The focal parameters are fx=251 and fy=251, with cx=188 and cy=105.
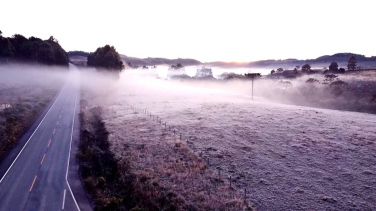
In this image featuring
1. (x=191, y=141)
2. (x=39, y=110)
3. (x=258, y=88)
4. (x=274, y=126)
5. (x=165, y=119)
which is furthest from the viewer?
(x=258, y=88)

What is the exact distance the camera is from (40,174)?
25.8m

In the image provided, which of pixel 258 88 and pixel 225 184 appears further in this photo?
pixel 258 88

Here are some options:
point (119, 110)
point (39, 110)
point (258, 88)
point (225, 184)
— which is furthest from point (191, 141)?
point (258, 88)

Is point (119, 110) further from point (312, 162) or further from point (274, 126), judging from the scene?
point (312, 162)

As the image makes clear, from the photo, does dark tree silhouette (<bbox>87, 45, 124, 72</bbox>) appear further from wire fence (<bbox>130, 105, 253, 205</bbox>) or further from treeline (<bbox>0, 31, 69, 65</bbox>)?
wire fence (<bbox>130, 105, 253, 205</bbox>)

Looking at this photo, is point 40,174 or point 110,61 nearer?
point 40,174

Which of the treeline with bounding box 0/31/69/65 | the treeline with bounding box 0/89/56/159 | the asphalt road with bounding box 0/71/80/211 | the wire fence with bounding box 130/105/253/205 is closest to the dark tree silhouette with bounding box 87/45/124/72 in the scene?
the treeline with bounding box 0/31/69/65

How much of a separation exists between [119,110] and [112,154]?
99.9 ft

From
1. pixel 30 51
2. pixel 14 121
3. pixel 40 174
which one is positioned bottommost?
pixel 40 174

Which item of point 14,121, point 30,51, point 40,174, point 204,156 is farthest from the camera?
point 30,51

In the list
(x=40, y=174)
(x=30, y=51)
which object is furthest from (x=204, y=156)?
(x=30, y=51)

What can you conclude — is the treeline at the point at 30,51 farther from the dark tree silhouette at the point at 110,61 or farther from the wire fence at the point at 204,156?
the wire fence at the point at 204,156

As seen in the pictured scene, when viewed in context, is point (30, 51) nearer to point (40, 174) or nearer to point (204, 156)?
point (40, 174)

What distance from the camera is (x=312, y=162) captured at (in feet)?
94.2
